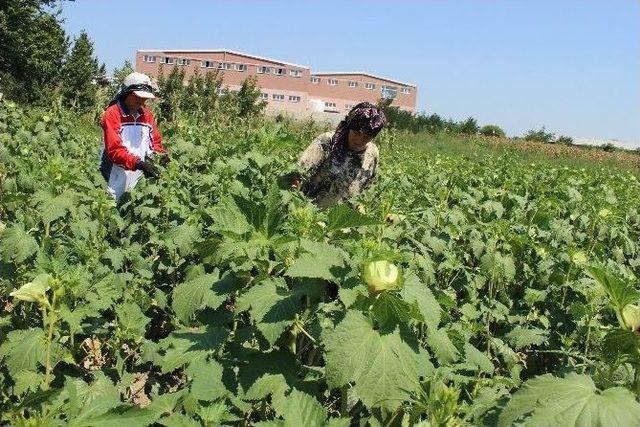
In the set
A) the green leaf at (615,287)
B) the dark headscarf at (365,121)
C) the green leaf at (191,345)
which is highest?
the dark headscarf at (365,121)

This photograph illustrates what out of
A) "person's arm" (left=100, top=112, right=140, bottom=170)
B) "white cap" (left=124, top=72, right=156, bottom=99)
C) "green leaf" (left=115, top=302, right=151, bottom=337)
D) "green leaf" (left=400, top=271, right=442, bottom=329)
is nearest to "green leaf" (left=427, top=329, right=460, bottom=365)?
"green leaf" (left=400, top=271, right=442, bottom=329)

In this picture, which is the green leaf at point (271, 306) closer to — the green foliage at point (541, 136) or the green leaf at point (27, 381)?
the green leaf at point (27, 381)

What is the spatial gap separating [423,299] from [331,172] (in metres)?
2.55

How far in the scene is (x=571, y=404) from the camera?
1.43 meters

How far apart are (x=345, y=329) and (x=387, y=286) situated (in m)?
0.17

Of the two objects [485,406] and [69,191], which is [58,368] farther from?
[485,406]

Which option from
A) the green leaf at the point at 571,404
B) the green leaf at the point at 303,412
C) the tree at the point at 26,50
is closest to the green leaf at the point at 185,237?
the green leaf at the point at 303,412

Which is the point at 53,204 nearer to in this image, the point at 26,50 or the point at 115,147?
the point at 115,147

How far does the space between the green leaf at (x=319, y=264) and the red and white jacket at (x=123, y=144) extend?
3.60 meters

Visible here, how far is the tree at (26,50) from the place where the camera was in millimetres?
35625

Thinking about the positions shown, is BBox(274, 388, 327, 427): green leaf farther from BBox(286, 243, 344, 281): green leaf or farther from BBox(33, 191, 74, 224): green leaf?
BBox(33, 191, 74, 224): green leaf

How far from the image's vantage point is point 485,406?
186 cm

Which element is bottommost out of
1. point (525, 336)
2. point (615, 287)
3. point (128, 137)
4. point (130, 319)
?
point (525, 336)

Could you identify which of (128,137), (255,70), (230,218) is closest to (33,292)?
(230,218)
